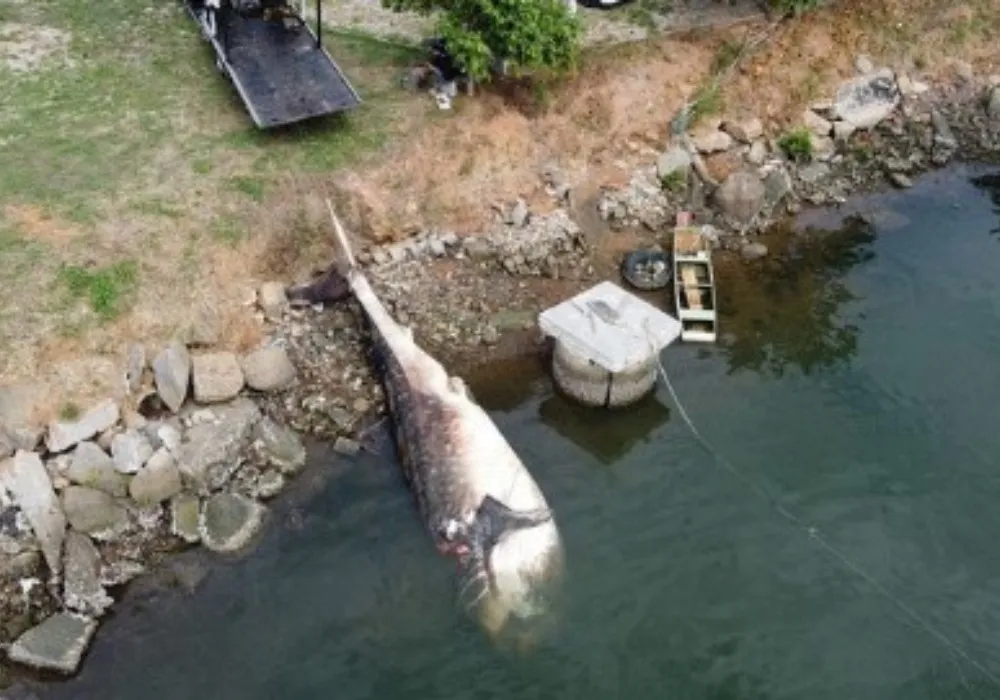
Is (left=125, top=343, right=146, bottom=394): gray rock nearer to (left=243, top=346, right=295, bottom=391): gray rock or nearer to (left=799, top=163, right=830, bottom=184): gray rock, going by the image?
(left=243, top=346, right=295, bottom=391): gray rock

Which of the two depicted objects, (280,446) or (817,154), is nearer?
(280,446)

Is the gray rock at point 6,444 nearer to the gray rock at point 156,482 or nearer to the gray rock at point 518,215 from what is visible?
the gray rock at point 156,482

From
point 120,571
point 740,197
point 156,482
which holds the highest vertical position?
point 740,197

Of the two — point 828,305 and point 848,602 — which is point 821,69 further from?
point 848,602

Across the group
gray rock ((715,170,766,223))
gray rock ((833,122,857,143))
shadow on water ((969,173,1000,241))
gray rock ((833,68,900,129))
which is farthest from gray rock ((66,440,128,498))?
shadow on water ((969,173,1000,241))

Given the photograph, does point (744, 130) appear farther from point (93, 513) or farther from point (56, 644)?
point (56, 644)

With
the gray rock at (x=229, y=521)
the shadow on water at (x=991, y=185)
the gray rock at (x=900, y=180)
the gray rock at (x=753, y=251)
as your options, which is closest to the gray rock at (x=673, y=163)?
the gray rock at (x=753, y=251)

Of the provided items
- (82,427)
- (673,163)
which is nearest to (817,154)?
(673,163)
